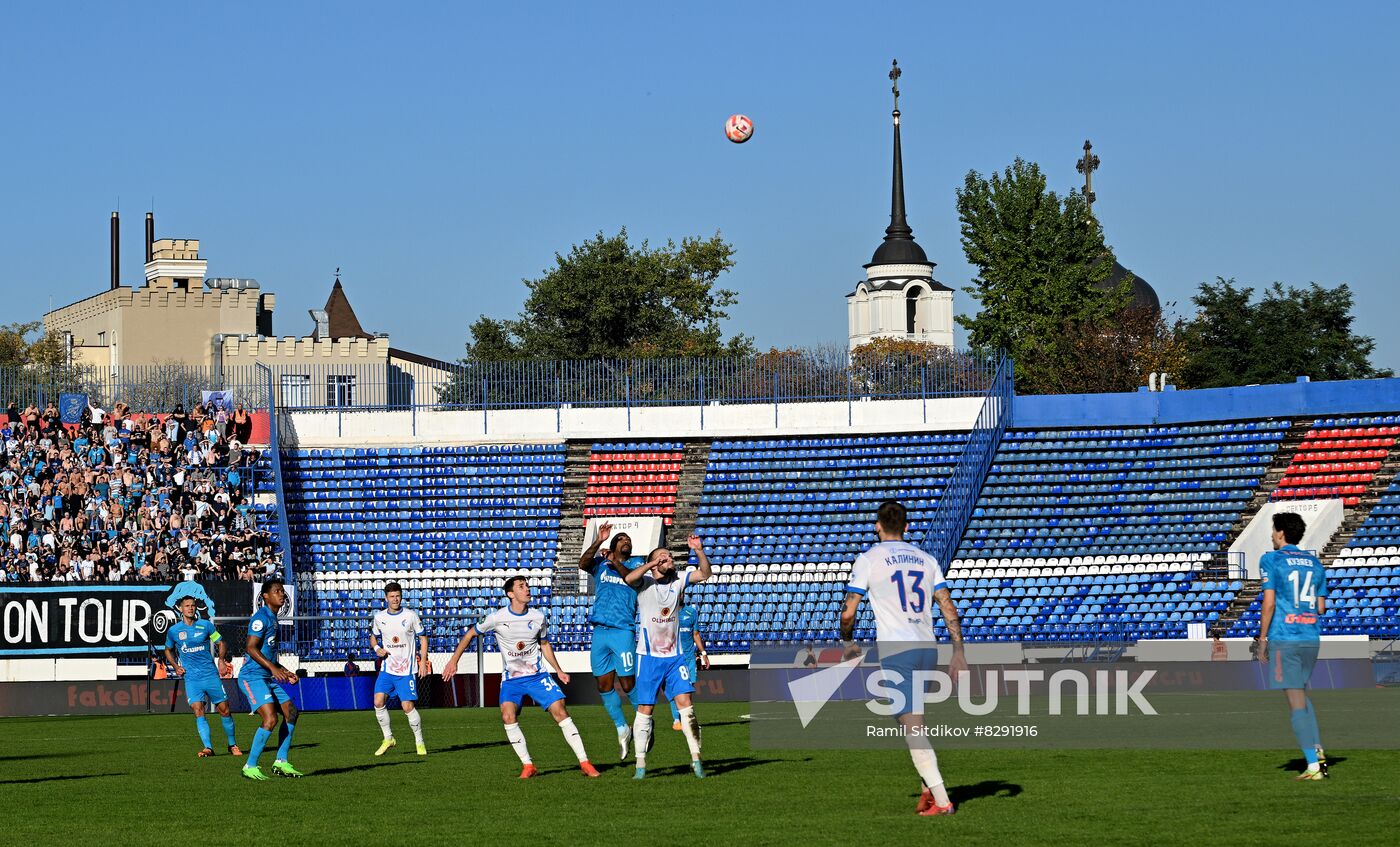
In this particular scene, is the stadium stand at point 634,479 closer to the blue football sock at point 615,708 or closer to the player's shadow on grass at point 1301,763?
the blue football sock at point 615,708

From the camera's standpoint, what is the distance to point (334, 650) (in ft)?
134

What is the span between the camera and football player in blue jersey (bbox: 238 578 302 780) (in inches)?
698

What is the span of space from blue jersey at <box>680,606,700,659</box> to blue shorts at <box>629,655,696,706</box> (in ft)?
0.59

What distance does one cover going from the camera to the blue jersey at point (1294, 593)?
14.8 m

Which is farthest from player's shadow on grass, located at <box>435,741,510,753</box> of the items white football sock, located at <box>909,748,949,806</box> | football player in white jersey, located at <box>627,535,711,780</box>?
white football sock, located at <box>909,748,949,806</box>

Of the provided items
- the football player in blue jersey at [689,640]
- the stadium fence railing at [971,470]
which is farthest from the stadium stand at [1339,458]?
the football player in blue jersey at [689,640]

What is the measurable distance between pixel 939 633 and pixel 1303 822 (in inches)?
1114

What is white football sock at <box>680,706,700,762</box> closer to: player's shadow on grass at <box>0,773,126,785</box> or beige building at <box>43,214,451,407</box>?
player's shadow on grass at <box>0,773,126,785</box>

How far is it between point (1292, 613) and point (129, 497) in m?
34.0

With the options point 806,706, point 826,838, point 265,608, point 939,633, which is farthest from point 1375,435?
point 826,838

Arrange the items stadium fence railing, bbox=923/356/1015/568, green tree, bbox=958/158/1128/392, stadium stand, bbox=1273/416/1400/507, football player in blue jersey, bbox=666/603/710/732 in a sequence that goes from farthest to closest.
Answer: green tree, bbox=958/158/1128/392 → stadium stand, bbox=1273/416/1400/507 → stadium fence railing, bbox=923/356/1015/568 → football player in blue jersey, bbox=666/603/710/732

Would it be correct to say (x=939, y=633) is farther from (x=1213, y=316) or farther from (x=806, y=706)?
(x=1213, y=316)

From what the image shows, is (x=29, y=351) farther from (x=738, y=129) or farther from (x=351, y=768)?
(x=351, y=768)

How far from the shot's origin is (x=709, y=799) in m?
14.3
